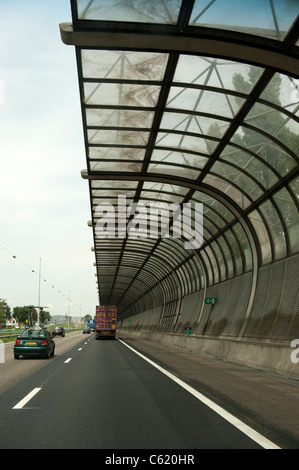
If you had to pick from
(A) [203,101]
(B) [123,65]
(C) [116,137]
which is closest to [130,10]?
(B) [123,65]

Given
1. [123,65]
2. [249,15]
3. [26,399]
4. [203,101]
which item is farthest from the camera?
[203,101]

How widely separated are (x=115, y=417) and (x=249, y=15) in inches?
307

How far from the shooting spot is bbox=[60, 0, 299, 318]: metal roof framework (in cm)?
1007

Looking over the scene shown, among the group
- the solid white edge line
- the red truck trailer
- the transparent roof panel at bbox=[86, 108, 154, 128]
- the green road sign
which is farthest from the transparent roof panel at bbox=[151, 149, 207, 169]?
the red truck trailer

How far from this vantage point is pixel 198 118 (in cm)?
1516

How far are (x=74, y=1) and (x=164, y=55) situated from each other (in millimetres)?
3077

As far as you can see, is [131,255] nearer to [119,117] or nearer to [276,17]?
[119,117]

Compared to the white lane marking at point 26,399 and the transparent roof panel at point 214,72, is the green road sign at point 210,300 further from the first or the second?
the white lane marking at point 26,399

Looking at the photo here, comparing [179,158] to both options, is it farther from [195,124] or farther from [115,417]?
[115,417]

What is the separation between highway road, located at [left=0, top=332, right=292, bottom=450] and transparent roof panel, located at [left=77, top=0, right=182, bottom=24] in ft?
24.0

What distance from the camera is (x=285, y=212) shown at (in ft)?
60.4

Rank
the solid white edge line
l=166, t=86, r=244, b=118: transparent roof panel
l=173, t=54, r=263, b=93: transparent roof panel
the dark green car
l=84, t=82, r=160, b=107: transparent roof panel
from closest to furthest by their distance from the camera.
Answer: the solid white edge line, l=173, t=54, r=263, b=93: transparent roof panel, l=166, t=86, r=244, b=118: transparent roof panel, l=84, t=82, r=160, b=107: transparent roof panel, the dark green car

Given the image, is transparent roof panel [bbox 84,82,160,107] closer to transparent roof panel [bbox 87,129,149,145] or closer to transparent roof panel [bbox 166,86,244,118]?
transparent roof panel [bbox 166,86,244,118]

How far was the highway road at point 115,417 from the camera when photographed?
18.1ft
